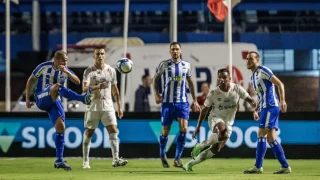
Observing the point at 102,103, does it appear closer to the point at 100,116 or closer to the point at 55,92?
the point at 100,116

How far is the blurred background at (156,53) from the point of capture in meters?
23.6

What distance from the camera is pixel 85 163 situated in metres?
19.2

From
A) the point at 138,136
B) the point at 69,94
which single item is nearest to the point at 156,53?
the point at 138,136

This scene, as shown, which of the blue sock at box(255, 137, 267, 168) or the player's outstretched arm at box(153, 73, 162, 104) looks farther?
the player's outstretched arm at box(153, 73, 162, 104)

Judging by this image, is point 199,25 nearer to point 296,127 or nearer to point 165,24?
point 165,24

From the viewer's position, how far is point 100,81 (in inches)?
746

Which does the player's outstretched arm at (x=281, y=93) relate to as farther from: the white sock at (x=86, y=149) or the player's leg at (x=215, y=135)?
the white sock at (x=86, y=149)

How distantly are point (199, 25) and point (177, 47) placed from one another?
1788 cm

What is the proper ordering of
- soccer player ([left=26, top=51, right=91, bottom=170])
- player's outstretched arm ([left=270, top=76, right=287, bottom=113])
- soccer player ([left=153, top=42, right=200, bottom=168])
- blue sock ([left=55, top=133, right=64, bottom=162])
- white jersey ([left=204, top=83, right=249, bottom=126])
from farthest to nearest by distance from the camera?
soccer player ([left=153, top=42, right=200, bottom=168]) → blue sock ([left=55, top=133, right=64, bottom=162]) → soccer player ([left=26, top=51, right=91, bottom=170]) → white jersey ([left=204, top=83, right=249, bottom=126]) → player's outstretched arm ([left=270, top=76, right=287, bottom=113])

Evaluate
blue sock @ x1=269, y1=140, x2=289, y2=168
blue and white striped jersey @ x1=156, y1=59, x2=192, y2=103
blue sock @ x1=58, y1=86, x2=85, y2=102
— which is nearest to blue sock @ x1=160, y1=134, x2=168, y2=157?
blue and white striped jersey @ x1=156, y1=59, x2=192, y2=103

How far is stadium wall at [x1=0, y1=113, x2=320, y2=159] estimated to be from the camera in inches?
917

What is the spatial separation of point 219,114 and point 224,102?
8.8 inches

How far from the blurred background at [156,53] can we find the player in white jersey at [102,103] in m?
4.42

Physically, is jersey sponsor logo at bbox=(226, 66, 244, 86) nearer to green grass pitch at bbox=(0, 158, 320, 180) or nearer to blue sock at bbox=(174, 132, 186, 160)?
green grass pitch at bbox=(0, 158, 320, 180)
